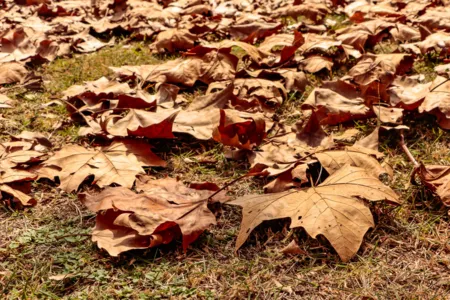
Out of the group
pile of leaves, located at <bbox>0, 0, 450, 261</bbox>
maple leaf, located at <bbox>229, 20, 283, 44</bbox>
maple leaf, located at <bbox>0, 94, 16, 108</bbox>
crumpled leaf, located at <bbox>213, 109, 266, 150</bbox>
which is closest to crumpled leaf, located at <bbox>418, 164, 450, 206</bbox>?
pile of leaves, located at <bbox>0, 0, 450, 261</bbox>

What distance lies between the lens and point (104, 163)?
6.00 feet

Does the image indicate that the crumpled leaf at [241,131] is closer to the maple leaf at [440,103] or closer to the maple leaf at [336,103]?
the maple leaf at [336,103]

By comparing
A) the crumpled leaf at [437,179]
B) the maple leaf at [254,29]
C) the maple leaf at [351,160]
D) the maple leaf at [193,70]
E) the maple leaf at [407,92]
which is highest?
the maple leaf at [351,160]

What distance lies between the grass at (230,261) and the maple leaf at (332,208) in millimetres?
66

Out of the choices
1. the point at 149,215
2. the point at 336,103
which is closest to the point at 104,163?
the point at 149,215

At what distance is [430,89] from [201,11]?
6.84ft

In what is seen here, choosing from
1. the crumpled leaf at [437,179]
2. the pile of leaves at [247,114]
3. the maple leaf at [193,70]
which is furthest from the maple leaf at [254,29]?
the crumpled leaf at [437,179]

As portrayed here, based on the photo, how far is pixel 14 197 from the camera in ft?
5.59

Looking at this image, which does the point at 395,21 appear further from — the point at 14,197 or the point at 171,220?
the point at 14,197

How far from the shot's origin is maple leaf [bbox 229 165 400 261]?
1.39 meters

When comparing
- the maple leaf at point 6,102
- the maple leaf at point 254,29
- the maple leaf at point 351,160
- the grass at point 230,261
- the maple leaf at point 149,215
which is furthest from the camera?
the maple leaf at point 254,29

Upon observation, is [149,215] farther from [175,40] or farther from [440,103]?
[175,40]

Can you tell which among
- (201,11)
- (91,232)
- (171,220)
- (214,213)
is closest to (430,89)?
(214,213)

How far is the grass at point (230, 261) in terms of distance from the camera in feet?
4.34
